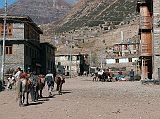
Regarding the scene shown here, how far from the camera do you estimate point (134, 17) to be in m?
200

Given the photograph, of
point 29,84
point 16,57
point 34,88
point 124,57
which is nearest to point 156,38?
point 16,57

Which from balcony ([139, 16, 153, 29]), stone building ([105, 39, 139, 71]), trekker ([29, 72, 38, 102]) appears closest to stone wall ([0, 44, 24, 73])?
balcony ([139, 16, 153, 29])

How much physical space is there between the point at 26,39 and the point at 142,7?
66.1 feet

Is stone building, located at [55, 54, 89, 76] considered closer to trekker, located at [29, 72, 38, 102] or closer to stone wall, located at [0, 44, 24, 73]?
stone wall, located at [0, 44, 24, 73]

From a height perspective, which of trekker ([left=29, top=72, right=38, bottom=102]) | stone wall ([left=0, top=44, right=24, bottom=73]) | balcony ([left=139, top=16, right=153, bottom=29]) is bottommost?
trekker ([left=29, top=72, right=38, bottom=102])

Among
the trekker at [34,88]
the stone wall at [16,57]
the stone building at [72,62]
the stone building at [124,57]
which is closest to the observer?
the trekker at [34,88]

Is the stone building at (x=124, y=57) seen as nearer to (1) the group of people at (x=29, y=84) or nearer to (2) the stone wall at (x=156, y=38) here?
(2) the stone wall at (x=156, y=38)

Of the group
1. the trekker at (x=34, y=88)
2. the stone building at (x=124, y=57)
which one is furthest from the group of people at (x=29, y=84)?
the stone building at (x=124, y=57)

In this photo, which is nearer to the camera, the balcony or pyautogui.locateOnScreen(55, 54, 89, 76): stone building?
the balcony

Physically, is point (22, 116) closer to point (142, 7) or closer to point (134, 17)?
point (142, 7)

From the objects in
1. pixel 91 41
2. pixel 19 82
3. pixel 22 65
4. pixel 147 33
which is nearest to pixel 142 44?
pixel 147 33

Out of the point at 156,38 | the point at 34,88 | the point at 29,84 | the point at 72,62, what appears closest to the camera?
the point at 29,84

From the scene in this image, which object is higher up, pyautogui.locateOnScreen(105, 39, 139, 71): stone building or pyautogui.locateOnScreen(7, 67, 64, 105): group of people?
pyautogui.locateOnScreen(105, 39, 139, 71): stone building

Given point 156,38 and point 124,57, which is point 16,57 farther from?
point 124,57
